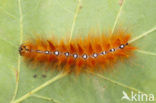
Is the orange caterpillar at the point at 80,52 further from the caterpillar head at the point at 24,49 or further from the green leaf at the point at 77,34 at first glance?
the green leaf at the point at 77,34

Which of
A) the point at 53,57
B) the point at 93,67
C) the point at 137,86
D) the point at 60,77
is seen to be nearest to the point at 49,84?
the point at 60,77

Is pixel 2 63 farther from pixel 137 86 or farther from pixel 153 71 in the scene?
pixel 153 71

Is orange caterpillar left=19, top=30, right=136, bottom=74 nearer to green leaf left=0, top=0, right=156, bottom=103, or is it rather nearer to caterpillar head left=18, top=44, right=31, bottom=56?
caterpillar head left=18, top=44, right=31, bottom=56

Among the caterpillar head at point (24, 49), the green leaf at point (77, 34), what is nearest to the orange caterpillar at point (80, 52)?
the caterpillar head at point (24, 49)

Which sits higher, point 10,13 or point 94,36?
point 10,13

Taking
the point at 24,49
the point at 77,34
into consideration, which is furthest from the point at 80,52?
the point at 24,49

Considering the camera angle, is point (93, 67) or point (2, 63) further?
point (93, 67)

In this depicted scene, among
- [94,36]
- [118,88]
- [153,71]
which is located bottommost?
[118,88]
